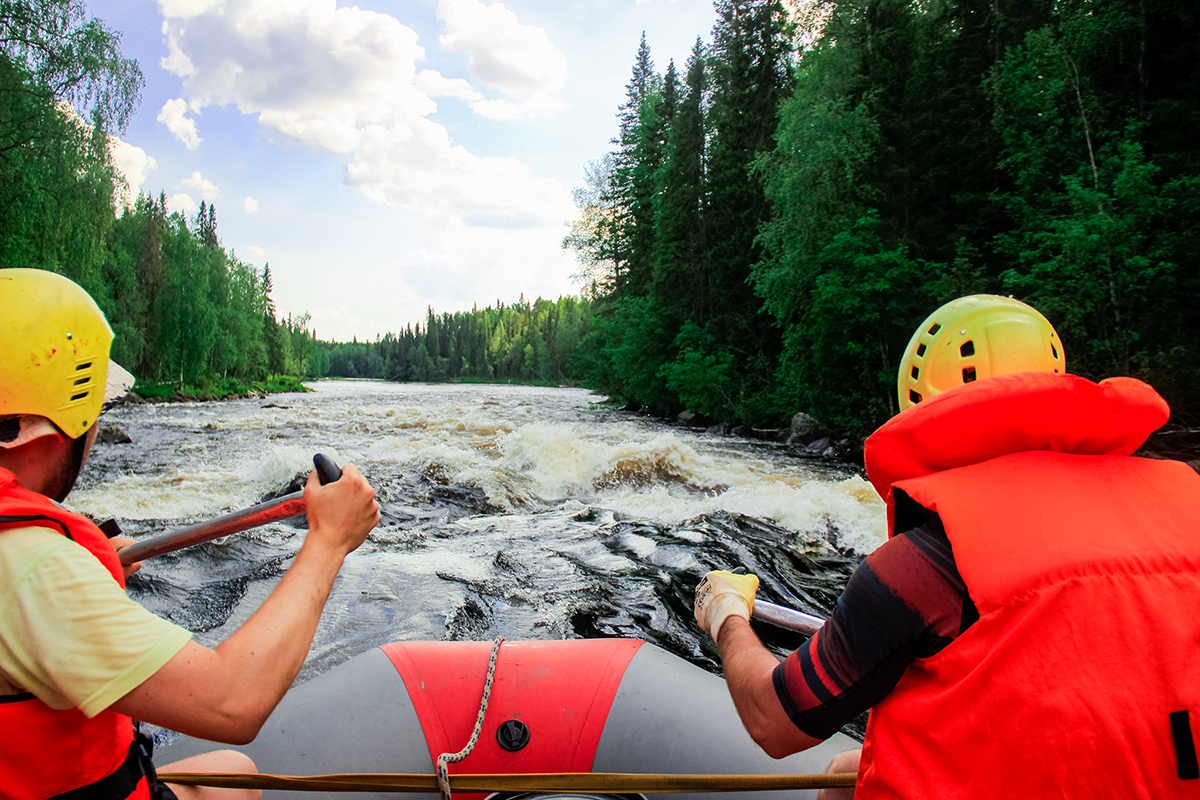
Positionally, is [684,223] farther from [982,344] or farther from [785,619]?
[982,344]

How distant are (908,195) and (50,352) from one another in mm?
16892

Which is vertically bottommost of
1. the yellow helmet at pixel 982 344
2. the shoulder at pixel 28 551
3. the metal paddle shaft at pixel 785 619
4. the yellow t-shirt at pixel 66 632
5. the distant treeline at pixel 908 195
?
the metal paddle shaft at pixel 785 619

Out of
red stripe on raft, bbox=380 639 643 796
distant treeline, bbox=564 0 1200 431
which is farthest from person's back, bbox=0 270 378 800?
distant treeline, bbox=564 0 1200 431

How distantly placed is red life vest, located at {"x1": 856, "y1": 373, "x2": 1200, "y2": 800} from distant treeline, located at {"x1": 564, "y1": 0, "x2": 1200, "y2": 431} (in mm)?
10133

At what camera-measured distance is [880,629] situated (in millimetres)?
1035

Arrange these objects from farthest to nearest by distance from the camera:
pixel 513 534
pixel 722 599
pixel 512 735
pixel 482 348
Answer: pixel 482 348, pixel 513 534, pixel 512 735, pixel 722 599

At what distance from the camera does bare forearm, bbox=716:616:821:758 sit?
1188 mm

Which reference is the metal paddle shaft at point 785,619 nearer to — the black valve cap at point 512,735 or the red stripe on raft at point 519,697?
the red stripe on raft at point 519,697

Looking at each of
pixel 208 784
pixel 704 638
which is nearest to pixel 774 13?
pixel 704 638

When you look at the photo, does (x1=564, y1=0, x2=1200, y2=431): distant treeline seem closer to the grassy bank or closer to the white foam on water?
the white foam on water

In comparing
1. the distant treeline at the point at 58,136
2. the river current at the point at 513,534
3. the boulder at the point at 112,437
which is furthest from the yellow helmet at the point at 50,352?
the distant treeline at the point at 58,136

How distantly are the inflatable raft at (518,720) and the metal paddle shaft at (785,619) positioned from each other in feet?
1.98

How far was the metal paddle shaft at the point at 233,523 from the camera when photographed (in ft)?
4.23

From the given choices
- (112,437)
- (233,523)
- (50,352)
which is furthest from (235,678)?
(112,437)
